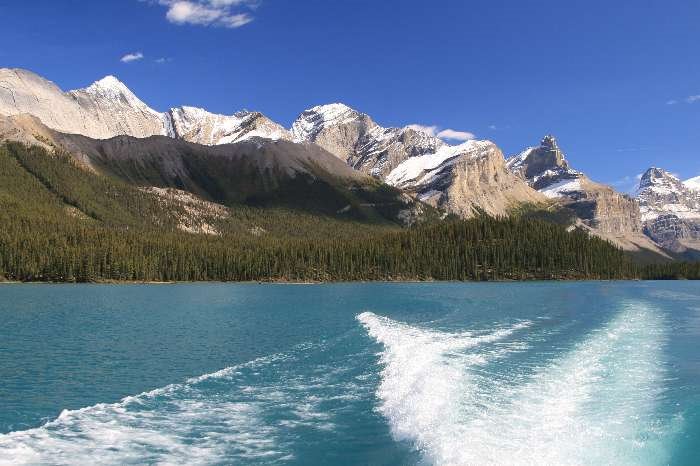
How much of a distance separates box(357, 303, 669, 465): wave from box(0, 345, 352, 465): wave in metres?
4.72

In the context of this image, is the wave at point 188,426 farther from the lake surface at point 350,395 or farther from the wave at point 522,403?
the wave at point 522,403

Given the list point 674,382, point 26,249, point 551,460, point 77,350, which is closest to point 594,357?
point 674,382

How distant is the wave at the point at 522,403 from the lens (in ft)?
73.3

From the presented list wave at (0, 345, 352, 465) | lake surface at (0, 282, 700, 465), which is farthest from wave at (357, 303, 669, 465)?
wave at (0, 345, 352, 465)

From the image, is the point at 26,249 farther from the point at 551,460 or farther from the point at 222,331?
the point at 551,460

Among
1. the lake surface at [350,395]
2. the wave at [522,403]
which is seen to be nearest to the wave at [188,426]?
the lake surface at [350,395]

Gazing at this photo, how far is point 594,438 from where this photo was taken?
78.1 ft

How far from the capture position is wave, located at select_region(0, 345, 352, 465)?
2200 cm

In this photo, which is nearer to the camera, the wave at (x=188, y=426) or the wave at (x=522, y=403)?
the wave at (x=188, y=426)

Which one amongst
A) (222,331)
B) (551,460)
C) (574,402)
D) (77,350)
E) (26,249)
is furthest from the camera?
(26,249)

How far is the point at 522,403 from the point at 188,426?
16.1 metres

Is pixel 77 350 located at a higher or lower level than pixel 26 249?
lower

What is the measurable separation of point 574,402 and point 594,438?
619 centimetres

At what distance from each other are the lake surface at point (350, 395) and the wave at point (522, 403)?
106 millimetres
